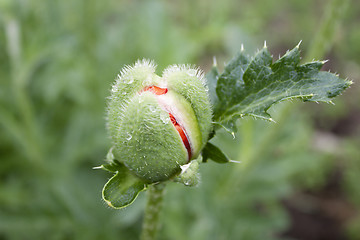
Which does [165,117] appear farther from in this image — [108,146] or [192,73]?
[108,146]

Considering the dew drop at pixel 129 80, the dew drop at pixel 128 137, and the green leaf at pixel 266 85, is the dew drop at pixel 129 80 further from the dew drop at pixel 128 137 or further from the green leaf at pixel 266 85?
the green leaf at pixel 266 85

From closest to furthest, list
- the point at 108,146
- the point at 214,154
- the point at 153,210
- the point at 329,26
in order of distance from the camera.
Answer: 1. the point at 214,154
2. the point at 153,210
3. the point at 329,26
4. the point at 108,146

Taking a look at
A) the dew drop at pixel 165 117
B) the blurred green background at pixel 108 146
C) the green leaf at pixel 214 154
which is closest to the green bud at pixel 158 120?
the dew drop at pixel 165 117

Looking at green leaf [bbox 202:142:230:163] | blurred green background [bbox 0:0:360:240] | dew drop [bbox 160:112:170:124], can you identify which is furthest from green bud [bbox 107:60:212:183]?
blurred green background [bbox 0:0:360:240]

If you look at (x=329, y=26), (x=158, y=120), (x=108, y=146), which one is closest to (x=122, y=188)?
(x=158, y=120)

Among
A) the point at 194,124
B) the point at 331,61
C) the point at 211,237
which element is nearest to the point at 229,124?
the point at 194,124

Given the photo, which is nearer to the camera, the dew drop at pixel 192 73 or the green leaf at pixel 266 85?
→ the dew drop at pixel 192 73
